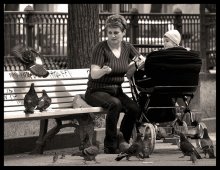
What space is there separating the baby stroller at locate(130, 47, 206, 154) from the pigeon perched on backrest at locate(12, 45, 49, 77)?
1042 millimetres

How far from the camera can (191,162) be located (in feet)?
37.8

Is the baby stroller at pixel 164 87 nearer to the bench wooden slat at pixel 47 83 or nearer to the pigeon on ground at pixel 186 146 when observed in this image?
the pigeon on ground at pixel 186 146

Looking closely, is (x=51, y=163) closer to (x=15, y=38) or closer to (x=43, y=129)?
(x=43, y=129)

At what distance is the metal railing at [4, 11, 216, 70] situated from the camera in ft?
65.0

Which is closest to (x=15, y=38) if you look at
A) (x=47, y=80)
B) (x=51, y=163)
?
(x=47, y=80)

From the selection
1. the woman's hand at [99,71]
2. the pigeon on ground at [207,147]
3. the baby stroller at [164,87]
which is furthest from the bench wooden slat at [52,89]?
the pigeon on ground at [207,147]

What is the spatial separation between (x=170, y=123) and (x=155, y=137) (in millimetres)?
1053

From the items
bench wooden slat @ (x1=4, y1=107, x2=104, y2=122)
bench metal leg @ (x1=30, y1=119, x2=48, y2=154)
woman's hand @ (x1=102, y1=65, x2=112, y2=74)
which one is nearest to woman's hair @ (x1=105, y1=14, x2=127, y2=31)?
woman's hand @ (x1=102, y1=65, x2=112, y2=74)

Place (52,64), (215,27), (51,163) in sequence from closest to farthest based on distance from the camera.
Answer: (51,163)
(215,27)
(52,64)

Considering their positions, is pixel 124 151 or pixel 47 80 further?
pixel 47 80

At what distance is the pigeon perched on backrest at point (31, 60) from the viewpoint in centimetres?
1254

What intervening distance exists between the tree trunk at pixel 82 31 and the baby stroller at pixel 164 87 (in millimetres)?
2128

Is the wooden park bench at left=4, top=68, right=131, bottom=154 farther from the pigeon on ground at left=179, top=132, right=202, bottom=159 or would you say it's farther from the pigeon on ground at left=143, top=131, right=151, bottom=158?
the pigeon on ground at left=179, top=132, right=202, bottom=159

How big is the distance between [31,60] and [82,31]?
2218 mm
